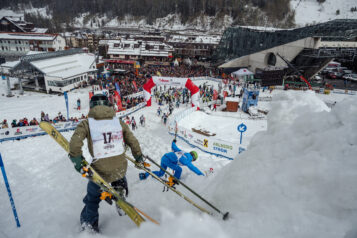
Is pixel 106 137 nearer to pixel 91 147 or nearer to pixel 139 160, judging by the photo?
pixel 91 147

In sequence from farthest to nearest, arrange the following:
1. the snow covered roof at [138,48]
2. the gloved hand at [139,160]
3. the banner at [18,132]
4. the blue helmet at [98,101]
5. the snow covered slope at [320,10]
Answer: the snow covered slope at [320,10], the snow covered roof at [138,48], the banner at [18,132], the gloved hand at [139,160], the blue helmet at [98,101]

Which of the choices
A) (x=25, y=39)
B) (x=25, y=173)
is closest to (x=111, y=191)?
(x=25, y=173)

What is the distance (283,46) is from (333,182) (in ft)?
129

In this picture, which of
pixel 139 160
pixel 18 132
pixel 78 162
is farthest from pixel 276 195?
pixel 18 132

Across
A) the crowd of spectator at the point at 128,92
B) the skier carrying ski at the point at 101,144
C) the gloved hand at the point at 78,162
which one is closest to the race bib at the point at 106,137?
the skier carrying ski at the point at 101,144

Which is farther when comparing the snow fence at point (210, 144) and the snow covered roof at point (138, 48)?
the snow covered roof at point (138, 48)

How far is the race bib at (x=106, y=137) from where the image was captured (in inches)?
158

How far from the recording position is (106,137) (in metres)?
4.09

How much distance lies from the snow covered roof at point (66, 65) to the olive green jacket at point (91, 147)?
29.4m

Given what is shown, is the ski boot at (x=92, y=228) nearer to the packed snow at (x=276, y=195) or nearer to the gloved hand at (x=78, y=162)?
the packed snow at (x=276, y=195)

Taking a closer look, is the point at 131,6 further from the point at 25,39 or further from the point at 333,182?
the point at 333,182

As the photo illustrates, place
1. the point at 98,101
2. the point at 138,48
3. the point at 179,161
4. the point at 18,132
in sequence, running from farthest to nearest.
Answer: the point at 138,48
the point at 18,132
the point at 179,161
the point at 98,101

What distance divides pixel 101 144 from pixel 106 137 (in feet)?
0.53

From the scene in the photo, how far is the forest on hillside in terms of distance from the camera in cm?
10931
